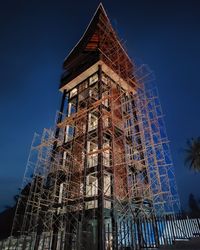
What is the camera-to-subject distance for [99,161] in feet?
53.1

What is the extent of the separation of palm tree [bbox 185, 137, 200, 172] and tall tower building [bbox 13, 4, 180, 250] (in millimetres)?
4302

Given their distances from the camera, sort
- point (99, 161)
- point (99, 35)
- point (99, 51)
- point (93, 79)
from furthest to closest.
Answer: point (99, 35) → point (93, 79) → point (99, 51) → point (99, 161)

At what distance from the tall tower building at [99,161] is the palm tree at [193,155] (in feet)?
14.1

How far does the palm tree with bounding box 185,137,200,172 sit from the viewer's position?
79.7 feet

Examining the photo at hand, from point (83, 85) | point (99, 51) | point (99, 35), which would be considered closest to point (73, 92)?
point (83, 85)

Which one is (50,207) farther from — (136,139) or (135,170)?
(136,139)

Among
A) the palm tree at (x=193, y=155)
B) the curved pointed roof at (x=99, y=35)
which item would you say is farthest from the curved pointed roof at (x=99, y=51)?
the palm tree at (x=193, y=155)

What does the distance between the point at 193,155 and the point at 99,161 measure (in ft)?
46.9

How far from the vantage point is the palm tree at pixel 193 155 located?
2428 centimetres

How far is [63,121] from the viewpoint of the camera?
22.5m

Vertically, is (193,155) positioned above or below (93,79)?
below

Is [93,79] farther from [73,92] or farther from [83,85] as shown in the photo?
[73,92]

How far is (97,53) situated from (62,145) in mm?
11605

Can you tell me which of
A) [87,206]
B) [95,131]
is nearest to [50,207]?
[87,206]
